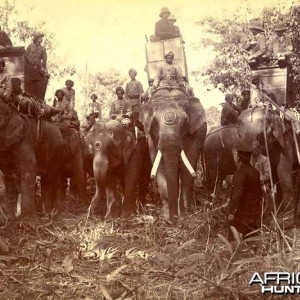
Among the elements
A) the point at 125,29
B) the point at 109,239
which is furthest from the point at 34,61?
the point at 109,239

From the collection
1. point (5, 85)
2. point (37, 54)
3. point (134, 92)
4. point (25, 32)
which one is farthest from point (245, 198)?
point (25, 32)

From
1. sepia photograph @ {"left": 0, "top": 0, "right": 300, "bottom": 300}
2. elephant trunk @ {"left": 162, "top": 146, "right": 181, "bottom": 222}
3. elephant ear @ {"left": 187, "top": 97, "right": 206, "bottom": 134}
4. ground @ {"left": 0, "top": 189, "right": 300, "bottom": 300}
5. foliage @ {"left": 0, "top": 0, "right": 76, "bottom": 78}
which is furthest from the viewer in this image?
foliage @ {"left": 0, "top": 0, "right": 76, "bottom": 78}

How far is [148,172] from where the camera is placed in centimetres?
584

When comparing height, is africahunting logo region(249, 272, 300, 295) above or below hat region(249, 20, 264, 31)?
below

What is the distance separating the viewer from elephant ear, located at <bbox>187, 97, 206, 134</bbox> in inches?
201

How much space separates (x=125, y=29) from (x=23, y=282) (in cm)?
315

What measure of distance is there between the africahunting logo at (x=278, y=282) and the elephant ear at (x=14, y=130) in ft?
9.19

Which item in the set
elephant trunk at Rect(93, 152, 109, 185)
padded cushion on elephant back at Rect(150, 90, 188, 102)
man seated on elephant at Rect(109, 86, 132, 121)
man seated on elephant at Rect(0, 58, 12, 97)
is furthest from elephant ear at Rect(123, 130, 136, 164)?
man seated on elephant at Rect(0, 58, 12, 97)

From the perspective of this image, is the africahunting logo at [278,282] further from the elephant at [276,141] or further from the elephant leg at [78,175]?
the elephant leg at [78,175]

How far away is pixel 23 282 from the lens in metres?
3.02

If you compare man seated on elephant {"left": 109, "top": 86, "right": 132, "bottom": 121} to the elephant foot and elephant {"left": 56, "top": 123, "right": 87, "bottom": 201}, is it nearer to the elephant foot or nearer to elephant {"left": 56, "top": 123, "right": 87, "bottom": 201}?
elephant {"left": 56, "top": 123, "right": 87, "bottom": 201}

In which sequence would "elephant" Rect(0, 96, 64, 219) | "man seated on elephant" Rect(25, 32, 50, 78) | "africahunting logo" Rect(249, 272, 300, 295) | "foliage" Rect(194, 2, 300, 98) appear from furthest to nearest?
1. "foliage" Rect(194, 2, 300, 98)
2. "man seated on elephant" Rect(25, 32, 50, 78)
3. "elephant" Rect(0, 96, 64, 219)
4. "africahunting logo" Rect(249, 272, 300, 295)

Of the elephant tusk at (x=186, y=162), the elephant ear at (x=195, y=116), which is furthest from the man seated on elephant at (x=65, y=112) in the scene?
the elephant tusk at (x=186, y=162)

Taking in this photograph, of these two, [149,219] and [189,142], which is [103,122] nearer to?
[189,142]
